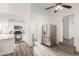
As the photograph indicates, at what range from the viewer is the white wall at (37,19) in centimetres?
170

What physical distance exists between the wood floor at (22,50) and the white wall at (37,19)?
9.6 inches

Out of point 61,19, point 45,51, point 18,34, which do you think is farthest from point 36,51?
point 61,19

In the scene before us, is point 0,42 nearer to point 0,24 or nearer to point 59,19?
point 0,24

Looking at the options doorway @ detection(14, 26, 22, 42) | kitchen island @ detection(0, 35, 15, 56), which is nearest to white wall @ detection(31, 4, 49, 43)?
doorway @ detection(14, 26, 22, 42)

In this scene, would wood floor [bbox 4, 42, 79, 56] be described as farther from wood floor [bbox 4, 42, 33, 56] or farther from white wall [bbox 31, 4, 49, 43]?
white wall [bbox 31, 4, 49, 43]

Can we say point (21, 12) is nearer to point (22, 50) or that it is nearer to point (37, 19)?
point (37, 19)

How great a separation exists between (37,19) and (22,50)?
62 centimetres

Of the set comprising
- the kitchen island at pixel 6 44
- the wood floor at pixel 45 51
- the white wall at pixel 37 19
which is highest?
the white wall at pixel 37 19

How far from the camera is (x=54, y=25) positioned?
1.70m

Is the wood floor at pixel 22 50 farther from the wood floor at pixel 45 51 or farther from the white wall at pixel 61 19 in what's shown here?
the white wall at pixel 61 19

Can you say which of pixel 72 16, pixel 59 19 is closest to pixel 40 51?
pixel 59 19

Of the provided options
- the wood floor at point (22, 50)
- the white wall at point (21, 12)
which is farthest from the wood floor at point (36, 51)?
the white wall at point (21, 12)

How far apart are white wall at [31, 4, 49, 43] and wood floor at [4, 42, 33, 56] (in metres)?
0.24

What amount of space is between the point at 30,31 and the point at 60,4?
709mm
